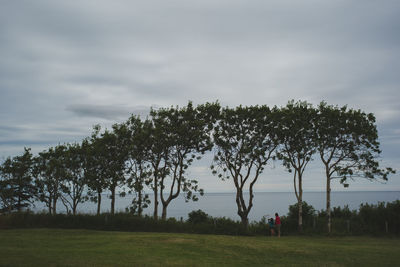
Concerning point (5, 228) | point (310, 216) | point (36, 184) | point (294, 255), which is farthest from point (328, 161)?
point (36, 184)

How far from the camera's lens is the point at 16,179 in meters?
45.5

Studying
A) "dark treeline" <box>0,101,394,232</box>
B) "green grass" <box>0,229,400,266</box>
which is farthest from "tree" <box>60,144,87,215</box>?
"green grass" <box>0,229,400,266</box>

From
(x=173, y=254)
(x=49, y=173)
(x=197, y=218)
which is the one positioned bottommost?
(x=197, y=218)

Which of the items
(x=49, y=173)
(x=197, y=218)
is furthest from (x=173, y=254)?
(x=49, y=173)

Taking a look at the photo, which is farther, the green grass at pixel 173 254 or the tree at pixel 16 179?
the tree at pixel 16 179

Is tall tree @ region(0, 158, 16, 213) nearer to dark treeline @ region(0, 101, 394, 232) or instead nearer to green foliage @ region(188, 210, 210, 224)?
dark treeline @ region(0, 101, 394, 232)

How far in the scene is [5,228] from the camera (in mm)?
32375

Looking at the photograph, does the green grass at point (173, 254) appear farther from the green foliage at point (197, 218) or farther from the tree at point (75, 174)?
the tree at point (75, 174)

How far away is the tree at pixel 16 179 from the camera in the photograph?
44.9 meters

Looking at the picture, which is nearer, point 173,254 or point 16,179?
point 173,254

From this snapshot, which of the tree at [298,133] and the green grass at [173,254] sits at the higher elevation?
the tree at [298,133]

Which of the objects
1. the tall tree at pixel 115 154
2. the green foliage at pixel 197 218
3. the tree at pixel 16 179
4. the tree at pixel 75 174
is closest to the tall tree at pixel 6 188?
the tree at pixel 16 179

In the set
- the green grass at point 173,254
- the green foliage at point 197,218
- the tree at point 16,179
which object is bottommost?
the green foliage at point 197,218

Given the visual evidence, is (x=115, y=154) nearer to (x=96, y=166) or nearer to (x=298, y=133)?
(x=96, y=166)
